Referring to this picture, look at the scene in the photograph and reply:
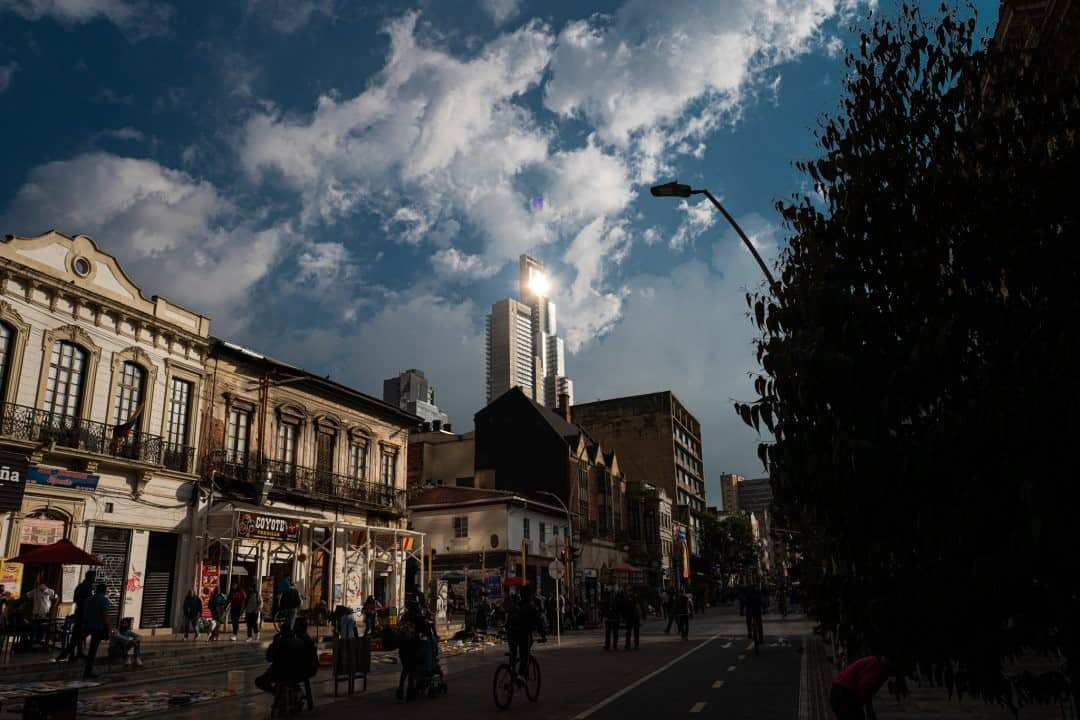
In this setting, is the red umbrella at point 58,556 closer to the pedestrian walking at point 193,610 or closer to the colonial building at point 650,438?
the pedestrian walking at point 193,610

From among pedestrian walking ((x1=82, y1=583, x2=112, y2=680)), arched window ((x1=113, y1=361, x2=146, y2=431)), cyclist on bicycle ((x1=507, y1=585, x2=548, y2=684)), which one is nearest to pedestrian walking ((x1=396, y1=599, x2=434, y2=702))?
cyclist on bicycle ((x1=507, y1=585, x2=548, y2=684))

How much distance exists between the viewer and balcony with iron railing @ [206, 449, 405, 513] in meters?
27.6

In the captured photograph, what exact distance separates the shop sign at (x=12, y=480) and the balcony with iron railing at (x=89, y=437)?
1.83 feet

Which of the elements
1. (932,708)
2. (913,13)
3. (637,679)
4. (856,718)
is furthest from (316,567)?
(913,13)

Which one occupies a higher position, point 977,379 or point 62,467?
point 62,467

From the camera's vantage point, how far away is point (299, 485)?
30.9 metres

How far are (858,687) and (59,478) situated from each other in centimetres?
2206

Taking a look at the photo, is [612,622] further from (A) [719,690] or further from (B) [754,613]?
(A) [719,690]

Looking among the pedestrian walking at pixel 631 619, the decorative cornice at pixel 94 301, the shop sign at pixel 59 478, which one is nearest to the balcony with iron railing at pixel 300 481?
the decorative cornice at pixel 94 301

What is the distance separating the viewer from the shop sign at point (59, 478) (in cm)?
2109

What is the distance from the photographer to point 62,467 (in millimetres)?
21984

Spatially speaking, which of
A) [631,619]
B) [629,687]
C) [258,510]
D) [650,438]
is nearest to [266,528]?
[258,510]

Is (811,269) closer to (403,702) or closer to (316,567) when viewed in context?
(403,702)

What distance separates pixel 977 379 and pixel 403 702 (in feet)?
36.3
